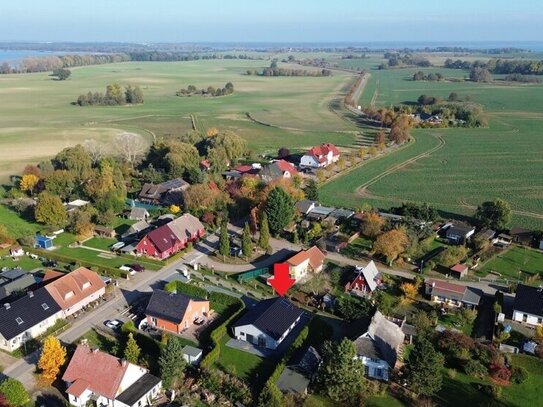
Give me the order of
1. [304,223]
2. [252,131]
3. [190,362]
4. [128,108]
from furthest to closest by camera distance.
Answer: [128,108] → [252,131] → [304,223] → [190,362]

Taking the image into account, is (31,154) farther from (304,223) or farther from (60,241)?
(304,223)

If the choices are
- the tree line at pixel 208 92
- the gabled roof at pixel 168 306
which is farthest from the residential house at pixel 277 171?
the tree line at pixel 208 92

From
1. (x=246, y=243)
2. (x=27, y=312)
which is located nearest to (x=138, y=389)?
(x=27, y=312)

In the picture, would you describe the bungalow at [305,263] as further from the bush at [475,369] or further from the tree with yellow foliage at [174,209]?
the tree with yellow foliage at [174,209]

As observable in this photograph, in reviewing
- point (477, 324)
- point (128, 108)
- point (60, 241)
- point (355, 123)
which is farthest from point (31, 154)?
point (477, 324)

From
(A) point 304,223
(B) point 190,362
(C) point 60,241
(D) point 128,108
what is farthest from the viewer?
(D) point 128,108

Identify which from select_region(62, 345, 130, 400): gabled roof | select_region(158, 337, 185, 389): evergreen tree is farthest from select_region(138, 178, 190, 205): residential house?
select_region(158, 337, 185, 389): evergreen tree

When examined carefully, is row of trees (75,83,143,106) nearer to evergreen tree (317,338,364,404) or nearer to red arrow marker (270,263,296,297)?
red arrow marker (270,263,296,297)

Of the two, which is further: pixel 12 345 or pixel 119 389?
pixel 12 345
